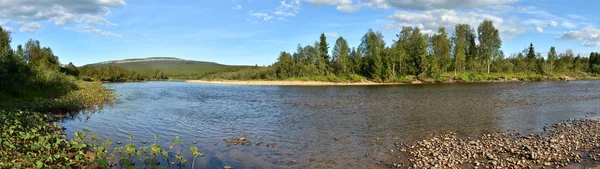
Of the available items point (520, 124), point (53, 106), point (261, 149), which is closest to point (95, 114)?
point (53, 106)

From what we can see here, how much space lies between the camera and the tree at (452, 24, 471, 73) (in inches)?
4209

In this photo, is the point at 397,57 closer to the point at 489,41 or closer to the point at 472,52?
the point at 472,52

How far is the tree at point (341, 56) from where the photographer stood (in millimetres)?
116500

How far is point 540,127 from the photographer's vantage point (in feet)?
71.1

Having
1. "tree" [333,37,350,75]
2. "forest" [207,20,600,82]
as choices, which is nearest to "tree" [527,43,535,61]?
"forest" [207,20,600,82]

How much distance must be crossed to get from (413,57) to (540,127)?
89.2 metres

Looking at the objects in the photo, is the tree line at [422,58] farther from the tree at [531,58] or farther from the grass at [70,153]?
the grass at [70,153]

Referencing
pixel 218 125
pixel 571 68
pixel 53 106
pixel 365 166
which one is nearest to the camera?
pixel 365 166

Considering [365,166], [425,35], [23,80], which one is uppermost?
[425,35]

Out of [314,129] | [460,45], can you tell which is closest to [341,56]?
[460,45]

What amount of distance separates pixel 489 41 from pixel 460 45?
10.1 m

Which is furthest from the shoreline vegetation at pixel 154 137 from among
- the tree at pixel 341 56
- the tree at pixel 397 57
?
the tree at pixel 341 56

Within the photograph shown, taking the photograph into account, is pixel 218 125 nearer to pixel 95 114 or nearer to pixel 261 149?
pixel 261 149

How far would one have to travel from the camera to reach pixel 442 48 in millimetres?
106375
